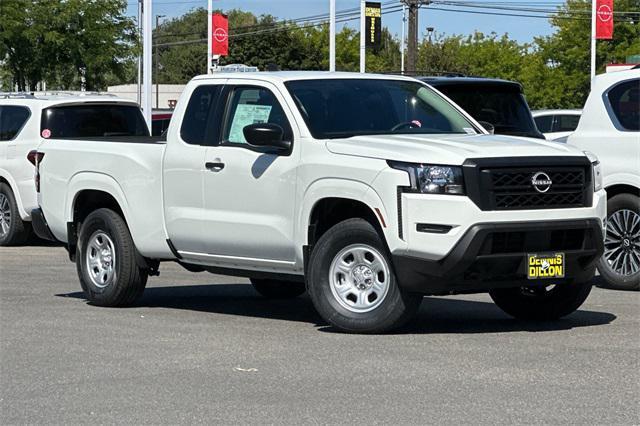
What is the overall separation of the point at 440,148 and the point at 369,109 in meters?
1.32

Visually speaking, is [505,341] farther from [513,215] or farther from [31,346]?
[31,346]

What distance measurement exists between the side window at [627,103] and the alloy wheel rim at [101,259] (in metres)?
4.91

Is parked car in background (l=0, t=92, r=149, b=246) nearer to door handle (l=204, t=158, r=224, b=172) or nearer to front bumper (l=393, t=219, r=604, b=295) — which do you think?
door handle (l=204, t=158, r=224, b=172)

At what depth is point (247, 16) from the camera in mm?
138375

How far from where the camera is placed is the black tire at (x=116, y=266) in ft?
38.8

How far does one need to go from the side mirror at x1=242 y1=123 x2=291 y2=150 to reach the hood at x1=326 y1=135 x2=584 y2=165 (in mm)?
421

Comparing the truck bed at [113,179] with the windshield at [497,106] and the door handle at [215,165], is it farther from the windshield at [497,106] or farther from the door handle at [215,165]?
the windshield at [497,106]

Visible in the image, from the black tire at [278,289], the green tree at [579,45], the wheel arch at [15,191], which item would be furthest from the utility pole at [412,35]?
the black tire at [278,289]

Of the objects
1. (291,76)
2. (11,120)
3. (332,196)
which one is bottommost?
(332,196)

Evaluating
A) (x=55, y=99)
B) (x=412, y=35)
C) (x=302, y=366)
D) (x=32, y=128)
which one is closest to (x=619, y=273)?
(x=302, y=366)

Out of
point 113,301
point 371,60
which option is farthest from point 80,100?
point 371,60

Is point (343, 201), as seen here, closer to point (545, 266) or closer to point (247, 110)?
point (247, 110)

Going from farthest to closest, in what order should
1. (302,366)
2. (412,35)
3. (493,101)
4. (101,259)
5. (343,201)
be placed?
(412,35) < (493,101) < (101,259) < (343,201) < (302,366)

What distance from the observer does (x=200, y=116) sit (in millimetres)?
11352
